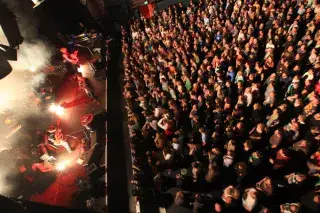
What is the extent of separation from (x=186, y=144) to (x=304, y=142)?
9.50 feet

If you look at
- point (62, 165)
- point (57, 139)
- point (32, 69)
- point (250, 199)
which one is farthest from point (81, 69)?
point (250, 199)

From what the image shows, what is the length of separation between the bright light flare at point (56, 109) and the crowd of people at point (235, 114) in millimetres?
4190

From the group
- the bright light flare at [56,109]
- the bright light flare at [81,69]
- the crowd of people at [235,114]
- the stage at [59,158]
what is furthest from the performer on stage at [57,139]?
the bright light flare at [81,69]

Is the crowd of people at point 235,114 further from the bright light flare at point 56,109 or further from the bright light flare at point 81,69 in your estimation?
the bright light flare at point 81,69

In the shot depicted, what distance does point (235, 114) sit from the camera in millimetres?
6562

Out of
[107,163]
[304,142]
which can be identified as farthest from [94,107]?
[304,142]

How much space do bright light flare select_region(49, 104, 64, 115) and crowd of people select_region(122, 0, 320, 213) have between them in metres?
4.19

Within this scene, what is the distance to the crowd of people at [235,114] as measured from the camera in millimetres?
5371

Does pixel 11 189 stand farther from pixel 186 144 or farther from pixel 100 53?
pixel 100 53

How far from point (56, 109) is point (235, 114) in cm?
918

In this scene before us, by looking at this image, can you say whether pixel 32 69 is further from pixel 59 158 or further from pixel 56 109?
pixel 59 158

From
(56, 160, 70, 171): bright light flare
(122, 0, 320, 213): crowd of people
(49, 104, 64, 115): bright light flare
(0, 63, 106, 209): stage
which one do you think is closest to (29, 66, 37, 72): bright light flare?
(0, 63, 106, 209): stage

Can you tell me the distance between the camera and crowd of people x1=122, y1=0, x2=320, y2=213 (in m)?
5.37

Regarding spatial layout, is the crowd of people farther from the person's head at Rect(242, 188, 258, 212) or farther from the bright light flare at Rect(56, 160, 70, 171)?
the bright light flare at Rect(56, 160, 70, 171)
